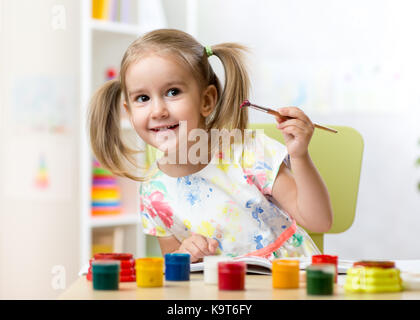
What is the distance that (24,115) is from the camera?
7.92 ft

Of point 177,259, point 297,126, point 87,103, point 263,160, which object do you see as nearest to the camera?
point 177,259

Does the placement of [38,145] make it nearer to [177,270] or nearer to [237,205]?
[237,205]

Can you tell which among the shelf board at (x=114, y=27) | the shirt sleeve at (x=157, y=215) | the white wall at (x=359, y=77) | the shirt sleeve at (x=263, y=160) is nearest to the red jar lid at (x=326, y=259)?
the shirt sleeve at (x=263, y=160)

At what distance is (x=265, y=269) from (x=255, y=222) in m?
0.42

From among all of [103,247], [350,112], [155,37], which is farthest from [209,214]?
[350,112]

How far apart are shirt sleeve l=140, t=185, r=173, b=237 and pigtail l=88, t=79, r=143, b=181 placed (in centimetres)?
5

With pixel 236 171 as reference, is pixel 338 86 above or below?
above

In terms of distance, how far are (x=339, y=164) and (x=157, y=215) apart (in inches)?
16.3

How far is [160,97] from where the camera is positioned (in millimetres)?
1002

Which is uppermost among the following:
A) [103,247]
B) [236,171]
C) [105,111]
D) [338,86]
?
[338,86]

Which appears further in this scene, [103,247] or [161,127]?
[103,247]


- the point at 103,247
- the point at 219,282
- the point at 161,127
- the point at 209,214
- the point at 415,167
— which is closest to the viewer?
the point at 219,282

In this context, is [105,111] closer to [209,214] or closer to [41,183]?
[209,214]

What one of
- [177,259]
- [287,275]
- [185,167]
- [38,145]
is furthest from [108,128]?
[38,145]
